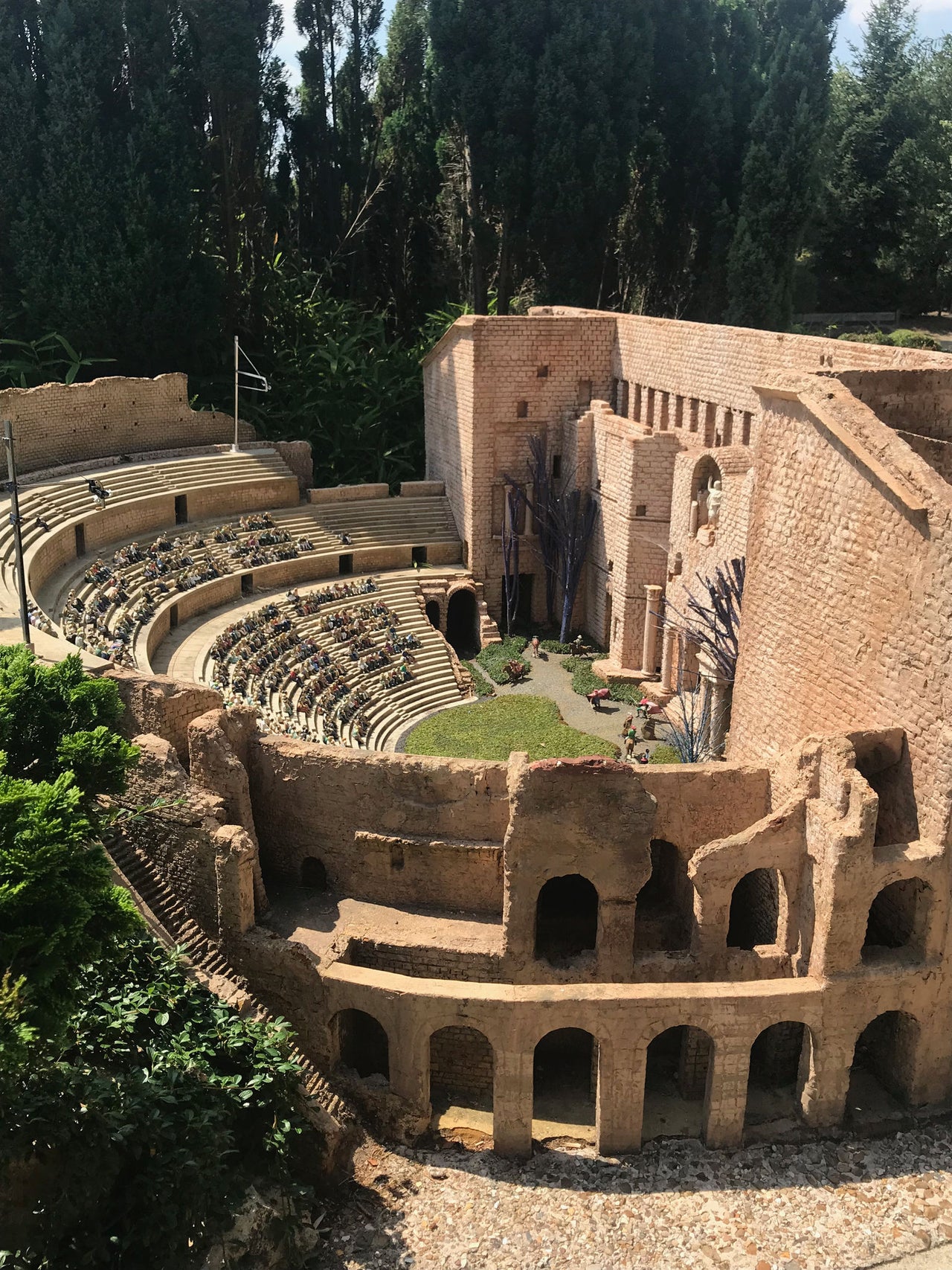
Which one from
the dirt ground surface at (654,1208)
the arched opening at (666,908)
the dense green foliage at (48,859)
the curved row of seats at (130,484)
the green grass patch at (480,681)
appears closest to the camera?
the dense green foliage at (48,859)

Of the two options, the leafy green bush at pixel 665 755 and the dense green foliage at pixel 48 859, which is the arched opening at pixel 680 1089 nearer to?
the leafy green bush at pixel 665 755

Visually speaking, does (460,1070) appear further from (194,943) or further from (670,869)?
(670,869)

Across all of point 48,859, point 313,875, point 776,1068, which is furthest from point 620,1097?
point 48,859

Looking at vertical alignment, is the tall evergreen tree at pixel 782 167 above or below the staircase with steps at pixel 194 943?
above

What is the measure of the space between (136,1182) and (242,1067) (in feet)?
5.56

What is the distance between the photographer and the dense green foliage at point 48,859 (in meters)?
10.4

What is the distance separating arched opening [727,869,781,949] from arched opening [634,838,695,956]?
26.7 inches

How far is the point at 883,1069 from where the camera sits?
53.6 feet

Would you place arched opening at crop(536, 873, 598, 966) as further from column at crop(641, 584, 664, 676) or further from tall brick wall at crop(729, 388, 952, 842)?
column at crop(641, 584, 664, 676)

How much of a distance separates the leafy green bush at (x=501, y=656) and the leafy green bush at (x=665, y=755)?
5057 mm

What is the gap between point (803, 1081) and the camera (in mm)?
15453

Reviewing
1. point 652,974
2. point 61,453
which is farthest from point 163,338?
point 652,974

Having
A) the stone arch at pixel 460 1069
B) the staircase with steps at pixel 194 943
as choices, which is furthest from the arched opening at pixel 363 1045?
the staircase with steps at pixel 194 943

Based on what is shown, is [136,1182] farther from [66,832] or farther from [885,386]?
[885,386]
